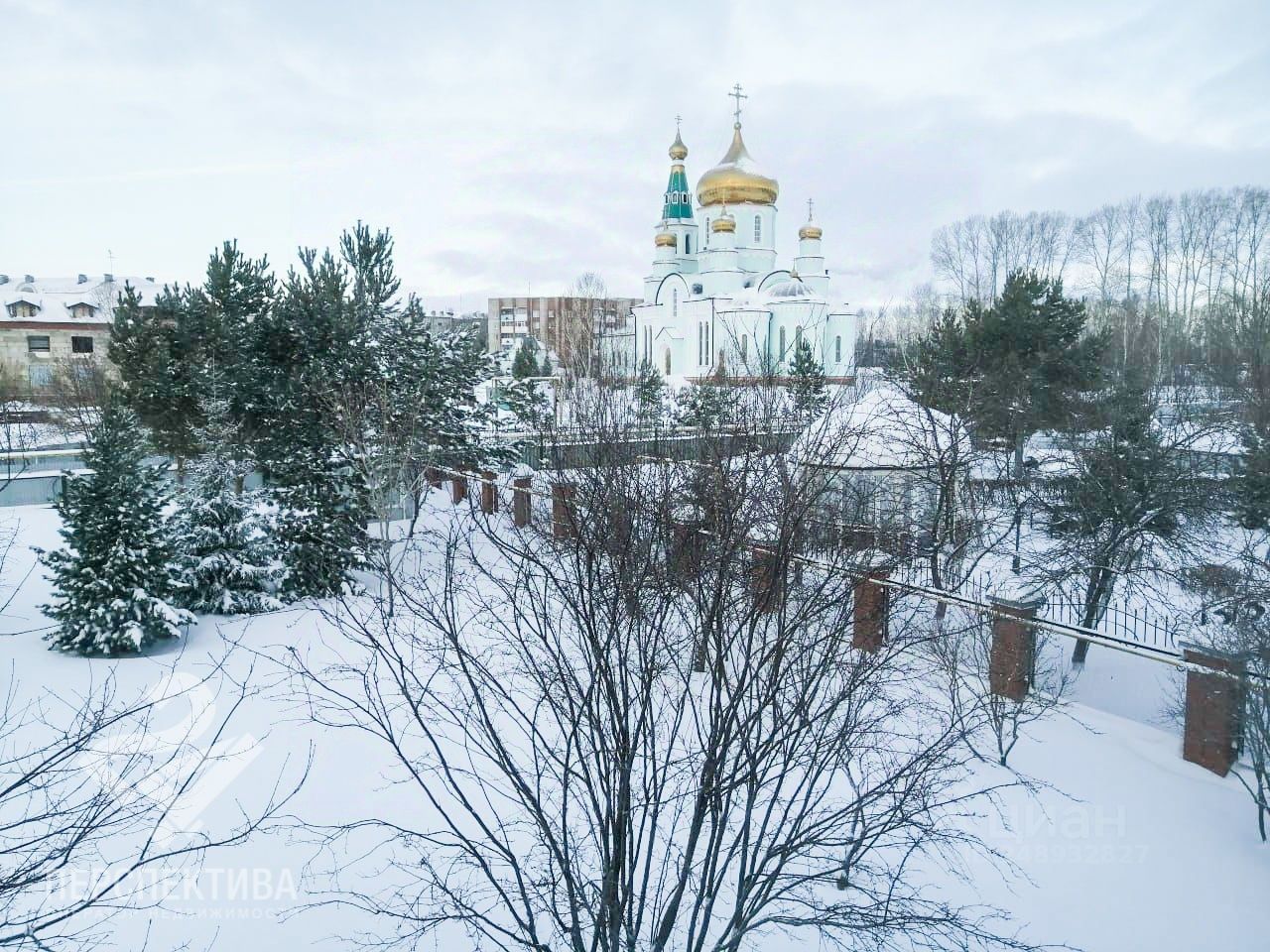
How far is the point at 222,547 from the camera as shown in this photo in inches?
446

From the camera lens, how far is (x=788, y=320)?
4184 cm

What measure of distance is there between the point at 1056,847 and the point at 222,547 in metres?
10.1

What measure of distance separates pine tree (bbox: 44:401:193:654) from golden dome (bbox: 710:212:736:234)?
37.7 metres

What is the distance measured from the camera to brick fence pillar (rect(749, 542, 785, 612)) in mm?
4223

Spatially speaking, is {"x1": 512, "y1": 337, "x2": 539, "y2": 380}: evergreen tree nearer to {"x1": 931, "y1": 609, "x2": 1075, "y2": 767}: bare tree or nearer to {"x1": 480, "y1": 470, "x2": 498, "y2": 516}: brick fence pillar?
{"x1": 480, "y1": 470, "x2": 498, "y2": 516}: brick fence pillar

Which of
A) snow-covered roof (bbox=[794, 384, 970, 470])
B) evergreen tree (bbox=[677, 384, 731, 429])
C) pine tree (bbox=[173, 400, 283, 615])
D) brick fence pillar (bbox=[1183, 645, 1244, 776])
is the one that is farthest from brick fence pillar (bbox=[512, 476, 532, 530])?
brick fence pillar (bbox=[1183, 645, 1244, 776])

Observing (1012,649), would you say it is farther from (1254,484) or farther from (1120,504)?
(1254,484)

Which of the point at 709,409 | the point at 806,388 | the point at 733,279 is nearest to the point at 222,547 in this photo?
the point at 709,409

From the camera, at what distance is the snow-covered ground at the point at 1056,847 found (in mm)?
5227

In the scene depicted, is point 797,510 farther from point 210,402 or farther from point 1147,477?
point 210,402

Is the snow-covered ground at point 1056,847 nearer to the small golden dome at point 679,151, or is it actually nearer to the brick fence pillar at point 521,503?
the brick fence pillar at point 521,503

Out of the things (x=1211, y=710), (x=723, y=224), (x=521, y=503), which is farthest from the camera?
(x=723, y=224)

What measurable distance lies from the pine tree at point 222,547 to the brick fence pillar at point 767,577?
8.51 metres

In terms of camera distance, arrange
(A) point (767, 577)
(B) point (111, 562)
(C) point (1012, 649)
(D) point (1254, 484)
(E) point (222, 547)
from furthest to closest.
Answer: (D) point (1254, 484)
(E) point (222, 547)
(B) point (111, 562)
(C) point (1012, 649)
(A) point (767, 577)
